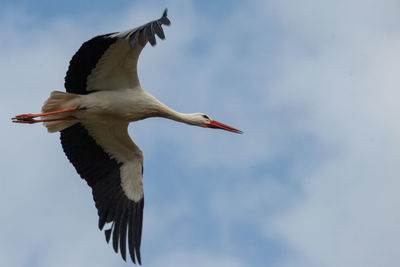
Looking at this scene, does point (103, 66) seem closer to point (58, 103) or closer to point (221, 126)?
point (58, 103)

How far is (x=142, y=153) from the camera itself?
11.1 m

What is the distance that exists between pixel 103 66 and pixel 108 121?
2.74ft

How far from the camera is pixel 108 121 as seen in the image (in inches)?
416

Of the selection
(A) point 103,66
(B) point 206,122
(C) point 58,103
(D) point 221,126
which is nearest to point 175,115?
(B) point 206,122

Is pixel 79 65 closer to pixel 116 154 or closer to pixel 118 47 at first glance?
pixel 118 47

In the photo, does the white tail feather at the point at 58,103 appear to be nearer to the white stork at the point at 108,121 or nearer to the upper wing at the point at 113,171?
the white stork at the point at 108,121

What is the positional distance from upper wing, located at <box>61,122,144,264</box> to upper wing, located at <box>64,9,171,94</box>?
0.60 m

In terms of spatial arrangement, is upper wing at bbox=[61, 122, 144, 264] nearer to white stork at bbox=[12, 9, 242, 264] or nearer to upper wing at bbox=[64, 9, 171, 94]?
white stork at bbox=[12, 9, 242, 264]

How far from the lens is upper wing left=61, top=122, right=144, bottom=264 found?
35.0 feet

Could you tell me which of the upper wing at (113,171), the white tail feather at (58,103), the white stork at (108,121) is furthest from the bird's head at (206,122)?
the white tail feather at (58,103)

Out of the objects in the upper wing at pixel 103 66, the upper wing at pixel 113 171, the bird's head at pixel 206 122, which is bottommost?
the upper wing at pixel 113 171

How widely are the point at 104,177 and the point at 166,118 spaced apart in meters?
1.23

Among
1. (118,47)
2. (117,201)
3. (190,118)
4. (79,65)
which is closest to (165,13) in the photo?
(118,47)

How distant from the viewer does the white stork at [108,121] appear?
10031mm
